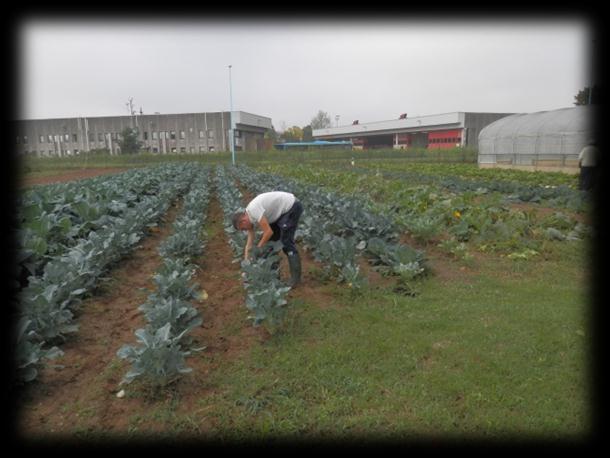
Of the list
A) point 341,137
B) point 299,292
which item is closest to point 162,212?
point 299,292

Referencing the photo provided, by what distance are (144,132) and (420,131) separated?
44939 mm

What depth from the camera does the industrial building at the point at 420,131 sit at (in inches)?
2275

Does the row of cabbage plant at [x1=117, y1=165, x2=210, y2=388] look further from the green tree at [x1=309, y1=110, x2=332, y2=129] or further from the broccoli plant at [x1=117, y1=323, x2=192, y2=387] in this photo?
the green tree at [x1=309, y1=110, x2=332, y2=129]

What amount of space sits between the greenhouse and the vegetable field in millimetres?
15664

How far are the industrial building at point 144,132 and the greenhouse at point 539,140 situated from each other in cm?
4643

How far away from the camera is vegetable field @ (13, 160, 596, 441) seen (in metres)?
2.87

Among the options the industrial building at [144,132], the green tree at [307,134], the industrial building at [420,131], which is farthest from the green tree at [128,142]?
the green tree at [307,134]

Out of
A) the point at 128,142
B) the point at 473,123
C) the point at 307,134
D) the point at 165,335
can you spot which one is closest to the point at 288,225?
the point at 165,335

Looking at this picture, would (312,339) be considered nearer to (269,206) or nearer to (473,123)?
(269,206)

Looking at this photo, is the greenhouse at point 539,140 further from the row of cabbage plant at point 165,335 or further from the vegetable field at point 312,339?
the row of cabbage plant at point 165,335

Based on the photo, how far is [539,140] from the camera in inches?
868

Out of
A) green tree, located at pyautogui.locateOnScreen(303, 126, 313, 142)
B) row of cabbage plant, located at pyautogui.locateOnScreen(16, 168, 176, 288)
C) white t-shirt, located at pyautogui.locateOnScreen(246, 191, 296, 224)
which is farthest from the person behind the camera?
green tree, located at pyautogui.locateOnScreen(303, 126, 313, 142)

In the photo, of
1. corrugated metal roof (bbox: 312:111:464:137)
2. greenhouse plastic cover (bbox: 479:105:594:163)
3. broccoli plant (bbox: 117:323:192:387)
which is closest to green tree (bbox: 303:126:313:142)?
corrugated metal roof (bbox: 312:111:464:137)

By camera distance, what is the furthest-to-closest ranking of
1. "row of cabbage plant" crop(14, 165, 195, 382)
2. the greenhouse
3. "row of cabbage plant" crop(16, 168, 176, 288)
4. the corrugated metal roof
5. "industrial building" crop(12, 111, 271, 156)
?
"industrial building" crop(12, 111, 271, 156) → the corrugated metal roof → the greenhouse → "row of cabbage plant" crop(16, 168, 176, 288) → "row of cabbage plant" crop(14, 165, 195, 382)
